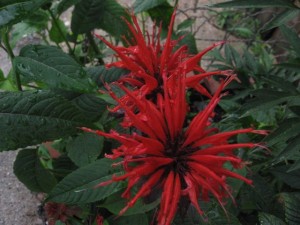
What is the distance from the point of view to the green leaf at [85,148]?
2.41 ft

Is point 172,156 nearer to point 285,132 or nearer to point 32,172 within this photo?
point 285,132

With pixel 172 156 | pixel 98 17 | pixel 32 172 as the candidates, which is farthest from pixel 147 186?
pixel 98 17

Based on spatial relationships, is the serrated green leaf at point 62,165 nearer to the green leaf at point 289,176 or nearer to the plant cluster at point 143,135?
the plant cluster at point 143,135

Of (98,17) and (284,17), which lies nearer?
(284,17)

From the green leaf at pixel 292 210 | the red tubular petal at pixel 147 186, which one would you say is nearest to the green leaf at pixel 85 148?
the red tubular petal at pixel 147 186

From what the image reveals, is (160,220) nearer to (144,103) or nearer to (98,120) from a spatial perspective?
(144,103)

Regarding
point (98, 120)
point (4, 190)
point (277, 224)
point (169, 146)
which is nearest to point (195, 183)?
point (169, 146)

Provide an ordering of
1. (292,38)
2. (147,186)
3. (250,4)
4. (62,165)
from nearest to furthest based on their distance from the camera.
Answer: (147,186)
(250,4)
(292,38)
(62,165)

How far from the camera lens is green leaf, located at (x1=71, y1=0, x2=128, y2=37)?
92cm

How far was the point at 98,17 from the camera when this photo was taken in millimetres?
931

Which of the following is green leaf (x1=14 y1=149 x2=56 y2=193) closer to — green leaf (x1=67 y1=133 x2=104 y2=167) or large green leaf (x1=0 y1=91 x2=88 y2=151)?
green leaf (x1=67 y1=133 x2=104 y2=167)

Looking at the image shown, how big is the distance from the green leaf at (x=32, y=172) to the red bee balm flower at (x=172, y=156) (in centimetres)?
31

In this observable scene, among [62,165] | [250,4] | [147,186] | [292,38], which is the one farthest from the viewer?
[62,165]

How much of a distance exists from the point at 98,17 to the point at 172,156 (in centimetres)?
47
